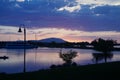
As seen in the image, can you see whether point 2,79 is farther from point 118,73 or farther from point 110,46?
point 110,46

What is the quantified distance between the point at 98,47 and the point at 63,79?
48191 mm

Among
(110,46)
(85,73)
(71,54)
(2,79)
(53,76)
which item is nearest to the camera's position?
(2,79)

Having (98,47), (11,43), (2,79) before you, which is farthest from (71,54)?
(11,43)

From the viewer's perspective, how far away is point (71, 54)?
1919 inches

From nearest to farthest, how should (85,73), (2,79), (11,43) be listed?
1. (2,79)
2. (85,73)
3. (11,43)

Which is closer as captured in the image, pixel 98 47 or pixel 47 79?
pixel 47 79

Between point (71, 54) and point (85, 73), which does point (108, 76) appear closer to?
point (85, 73)

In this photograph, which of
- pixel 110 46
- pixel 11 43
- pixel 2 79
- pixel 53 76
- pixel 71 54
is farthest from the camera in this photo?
pixel 11 43

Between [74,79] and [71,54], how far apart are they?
31.1 metres

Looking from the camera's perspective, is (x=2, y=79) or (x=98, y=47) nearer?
(x=2, y=79)

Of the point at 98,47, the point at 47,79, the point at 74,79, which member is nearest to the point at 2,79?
the point at 47,79

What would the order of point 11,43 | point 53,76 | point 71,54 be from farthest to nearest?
point 11,43, point 71,54, point 53,76

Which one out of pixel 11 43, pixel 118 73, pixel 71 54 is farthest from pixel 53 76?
pixel 11 43

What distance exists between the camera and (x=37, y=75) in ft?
61.8
